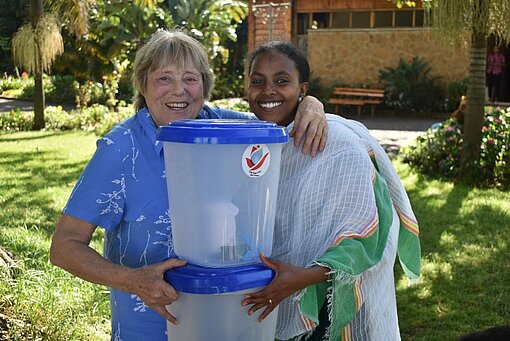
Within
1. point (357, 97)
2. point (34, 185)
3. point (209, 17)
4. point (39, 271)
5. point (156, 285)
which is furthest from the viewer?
point (209, 17)

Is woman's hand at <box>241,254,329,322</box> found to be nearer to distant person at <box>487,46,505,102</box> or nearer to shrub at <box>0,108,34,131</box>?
shrub at <box>0,108,34,131</box>

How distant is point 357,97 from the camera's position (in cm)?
1936

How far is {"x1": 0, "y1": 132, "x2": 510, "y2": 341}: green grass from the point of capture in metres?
3.95

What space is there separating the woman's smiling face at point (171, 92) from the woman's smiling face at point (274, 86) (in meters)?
0.20

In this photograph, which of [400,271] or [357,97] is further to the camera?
[357,97]

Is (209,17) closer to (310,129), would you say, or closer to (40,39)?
(40,39)

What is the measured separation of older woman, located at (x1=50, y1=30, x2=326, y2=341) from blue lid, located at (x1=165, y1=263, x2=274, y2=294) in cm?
18

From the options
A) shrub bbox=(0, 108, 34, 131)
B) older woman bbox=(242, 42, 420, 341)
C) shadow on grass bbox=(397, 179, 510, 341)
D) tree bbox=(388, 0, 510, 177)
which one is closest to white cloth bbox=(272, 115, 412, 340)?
older woman bbox=(242, 42, 420, 341)

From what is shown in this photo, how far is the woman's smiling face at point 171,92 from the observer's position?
2236mm

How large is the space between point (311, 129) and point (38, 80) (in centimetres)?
1278

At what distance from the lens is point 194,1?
20062mm

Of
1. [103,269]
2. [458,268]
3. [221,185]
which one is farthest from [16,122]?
[221,185]

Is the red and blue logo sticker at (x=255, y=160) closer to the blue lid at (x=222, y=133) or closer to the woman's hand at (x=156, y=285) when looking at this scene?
the blue lid at (x=222, y=133)

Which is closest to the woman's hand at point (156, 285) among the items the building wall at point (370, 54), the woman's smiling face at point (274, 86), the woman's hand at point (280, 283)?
the woman's hand at point (280, 283)
